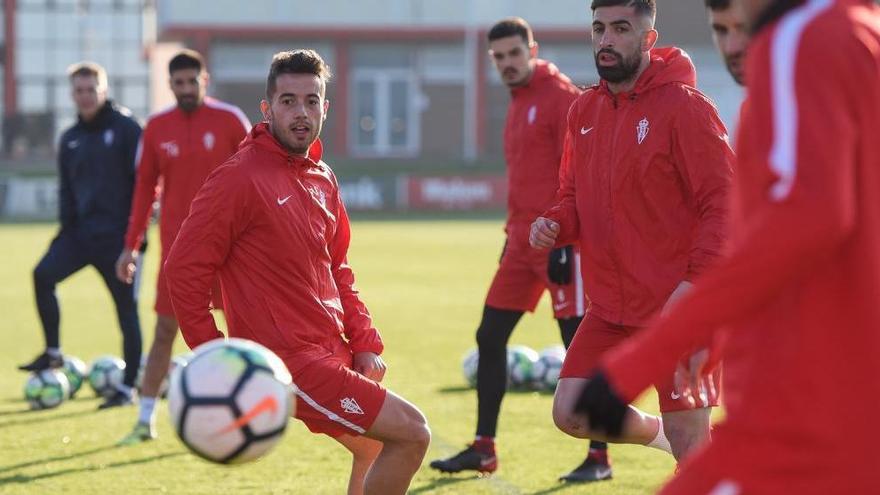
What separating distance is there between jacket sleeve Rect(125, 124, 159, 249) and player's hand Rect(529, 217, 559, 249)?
15.1 ft

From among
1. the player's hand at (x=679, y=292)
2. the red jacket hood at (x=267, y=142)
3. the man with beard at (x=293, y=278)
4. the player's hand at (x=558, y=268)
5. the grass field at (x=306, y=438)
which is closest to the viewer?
the player's hand at (x=679, y=292)

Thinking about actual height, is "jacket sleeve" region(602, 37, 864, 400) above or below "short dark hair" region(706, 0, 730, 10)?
below

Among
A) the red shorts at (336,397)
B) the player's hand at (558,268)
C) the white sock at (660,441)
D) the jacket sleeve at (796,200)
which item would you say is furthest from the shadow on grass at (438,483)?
the jacket sleeve at (796,200)

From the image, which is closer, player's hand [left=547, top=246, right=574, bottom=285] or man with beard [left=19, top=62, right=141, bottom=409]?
player's hand [left=547, top=246, right=574, bottom=285]

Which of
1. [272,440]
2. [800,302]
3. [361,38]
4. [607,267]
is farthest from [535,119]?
[361,38]

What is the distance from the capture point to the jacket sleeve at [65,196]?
1076 centimetres

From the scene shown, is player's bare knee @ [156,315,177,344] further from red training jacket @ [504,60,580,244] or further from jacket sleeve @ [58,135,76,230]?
red training jacket @ [504,60,580,244]

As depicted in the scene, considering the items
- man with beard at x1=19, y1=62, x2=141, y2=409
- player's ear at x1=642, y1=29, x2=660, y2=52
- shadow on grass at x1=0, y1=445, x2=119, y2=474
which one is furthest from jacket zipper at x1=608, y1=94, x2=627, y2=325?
man with beard at x1=19, y1=62, x2=141, y2=409

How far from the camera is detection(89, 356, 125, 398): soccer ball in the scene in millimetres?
10781

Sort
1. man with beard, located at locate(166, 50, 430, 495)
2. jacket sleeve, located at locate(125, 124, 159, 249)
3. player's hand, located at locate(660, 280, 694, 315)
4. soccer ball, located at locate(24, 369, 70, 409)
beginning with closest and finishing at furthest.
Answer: player's hand, located at locate(660, 280, 694, 315)
man with beard, located at locate(166, 50, 430, 495)
jacket sleeve, located at locate(125, 124, 159, 249)
soccer ball, located at locate(24, 369, 70, 409)

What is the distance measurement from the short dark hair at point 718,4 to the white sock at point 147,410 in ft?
20.1

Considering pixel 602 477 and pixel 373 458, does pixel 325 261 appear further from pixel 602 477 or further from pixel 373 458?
pixel 602 477

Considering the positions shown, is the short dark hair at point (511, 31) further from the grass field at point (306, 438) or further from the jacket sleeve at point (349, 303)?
the jacket sleeve at point (349, 303)

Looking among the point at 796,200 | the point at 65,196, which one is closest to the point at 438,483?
the point at 65,196
